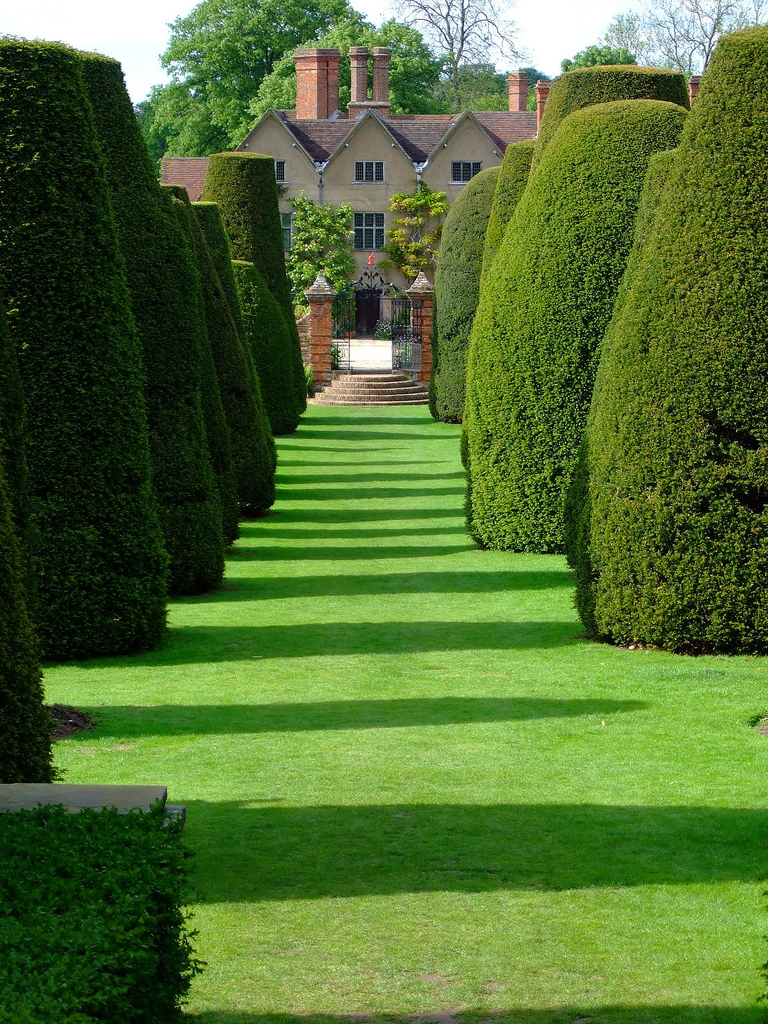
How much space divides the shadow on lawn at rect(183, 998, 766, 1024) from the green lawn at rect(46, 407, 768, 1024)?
1 centimetres

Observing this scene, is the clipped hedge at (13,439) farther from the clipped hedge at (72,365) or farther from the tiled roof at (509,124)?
the tiled roof at (509,124)

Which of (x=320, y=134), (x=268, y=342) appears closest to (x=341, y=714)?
(x=268, y=342)

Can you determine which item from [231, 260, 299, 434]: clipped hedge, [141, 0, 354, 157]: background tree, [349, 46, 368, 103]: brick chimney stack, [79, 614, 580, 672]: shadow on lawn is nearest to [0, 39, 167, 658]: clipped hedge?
[79, 614, 580, 672]: shadow on lawn

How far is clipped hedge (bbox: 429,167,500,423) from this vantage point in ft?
96.5

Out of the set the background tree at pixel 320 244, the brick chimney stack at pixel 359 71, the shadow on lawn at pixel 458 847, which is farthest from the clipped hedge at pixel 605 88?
the brick chimney stack at pixel 359 71

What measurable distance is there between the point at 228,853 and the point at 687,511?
5.39 m

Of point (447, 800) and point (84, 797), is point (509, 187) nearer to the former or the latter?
point (447, 800)

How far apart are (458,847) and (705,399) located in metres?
5.16

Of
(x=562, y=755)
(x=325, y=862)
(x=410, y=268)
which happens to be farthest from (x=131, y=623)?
(x=410, y=268)

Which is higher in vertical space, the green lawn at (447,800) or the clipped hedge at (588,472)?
the clipped hedge at (588,472)

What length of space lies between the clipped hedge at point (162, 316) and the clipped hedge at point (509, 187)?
7337 mm

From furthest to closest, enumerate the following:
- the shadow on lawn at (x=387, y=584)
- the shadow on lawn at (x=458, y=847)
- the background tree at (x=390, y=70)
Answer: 1. the background tree at (x=390, y=70)
2. the shadow on lawn at (x=387, y=584)
3. the shadow on lawn at (x=458, y=847)

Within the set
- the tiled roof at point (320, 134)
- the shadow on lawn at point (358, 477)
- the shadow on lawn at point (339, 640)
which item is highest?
the tiled roof at point (320, 134)

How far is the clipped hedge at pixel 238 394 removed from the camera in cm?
1681
